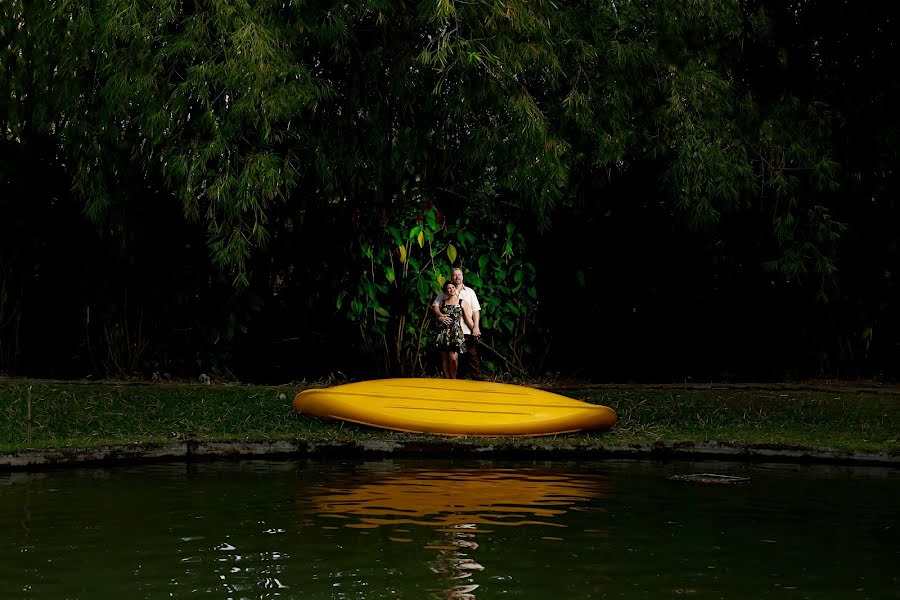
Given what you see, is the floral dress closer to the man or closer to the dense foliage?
the man

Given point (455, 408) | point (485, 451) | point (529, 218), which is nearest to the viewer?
point (485, 451)

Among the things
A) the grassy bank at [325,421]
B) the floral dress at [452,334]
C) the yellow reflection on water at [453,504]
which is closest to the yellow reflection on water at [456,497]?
the yellow reflection on water at [453,504]

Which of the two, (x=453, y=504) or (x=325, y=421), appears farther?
(x=325, y=421)

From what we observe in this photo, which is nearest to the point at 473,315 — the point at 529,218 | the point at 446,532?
the point at 529,218

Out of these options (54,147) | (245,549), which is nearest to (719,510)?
(245,549)

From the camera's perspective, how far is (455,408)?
12070 mm

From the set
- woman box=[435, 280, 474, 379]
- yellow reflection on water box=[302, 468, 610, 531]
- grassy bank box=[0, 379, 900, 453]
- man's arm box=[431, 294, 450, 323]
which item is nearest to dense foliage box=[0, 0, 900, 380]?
man's arm box=[431, 294, 450, 323]

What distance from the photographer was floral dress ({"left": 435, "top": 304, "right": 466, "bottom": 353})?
13883 millimetres

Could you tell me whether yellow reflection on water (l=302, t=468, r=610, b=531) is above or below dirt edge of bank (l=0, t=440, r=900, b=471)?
below

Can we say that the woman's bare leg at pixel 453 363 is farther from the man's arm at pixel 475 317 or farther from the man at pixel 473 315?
the man's arm at pixel 475 317

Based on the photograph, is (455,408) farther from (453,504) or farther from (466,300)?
(453,504)

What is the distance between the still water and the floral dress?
3.22 meters

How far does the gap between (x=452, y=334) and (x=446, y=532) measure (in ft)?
20.9

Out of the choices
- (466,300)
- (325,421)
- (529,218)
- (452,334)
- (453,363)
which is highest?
(529,218)
